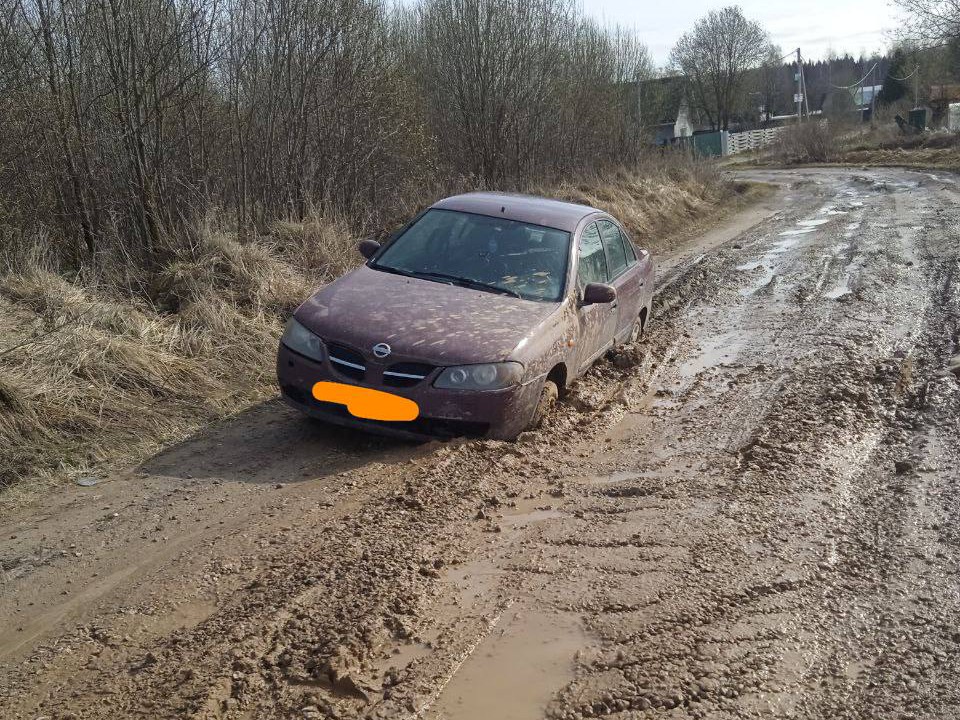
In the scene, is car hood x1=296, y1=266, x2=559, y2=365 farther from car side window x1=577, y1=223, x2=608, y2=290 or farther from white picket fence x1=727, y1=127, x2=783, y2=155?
white picket fence x1=727, y1=127, x2=783, y2=155

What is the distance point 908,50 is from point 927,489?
69.0m

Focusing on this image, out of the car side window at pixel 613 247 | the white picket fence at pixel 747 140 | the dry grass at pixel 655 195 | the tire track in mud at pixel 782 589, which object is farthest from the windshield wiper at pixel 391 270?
the white picket fence at pixel 747 140

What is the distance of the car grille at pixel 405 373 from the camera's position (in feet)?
18.5

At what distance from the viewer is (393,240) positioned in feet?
24.1

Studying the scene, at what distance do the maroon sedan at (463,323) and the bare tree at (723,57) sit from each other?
247 ft

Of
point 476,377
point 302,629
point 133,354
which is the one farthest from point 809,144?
point 302,629

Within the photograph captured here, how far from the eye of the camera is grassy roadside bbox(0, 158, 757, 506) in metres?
5.88

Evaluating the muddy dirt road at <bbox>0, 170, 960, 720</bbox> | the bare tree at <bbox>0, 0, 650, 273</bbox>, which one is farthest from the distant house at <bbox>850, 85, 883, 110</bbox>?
the muddy dirt road at <bbox>0, 170, 960, 720</bbox>

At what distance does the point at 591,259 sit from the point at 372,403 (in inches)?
100

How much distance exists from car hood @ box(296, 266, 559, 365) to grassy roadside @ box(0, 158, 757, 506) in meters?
1.31

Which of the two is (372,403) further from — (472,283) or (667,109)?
(667,109)

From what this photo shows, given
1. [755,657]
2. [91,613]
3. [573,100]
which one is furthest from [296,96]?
[573,100]

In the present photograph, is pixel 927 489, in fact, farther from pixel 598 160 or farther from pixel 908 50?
pixel 908 50

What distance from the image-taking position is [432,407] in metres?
5.63
